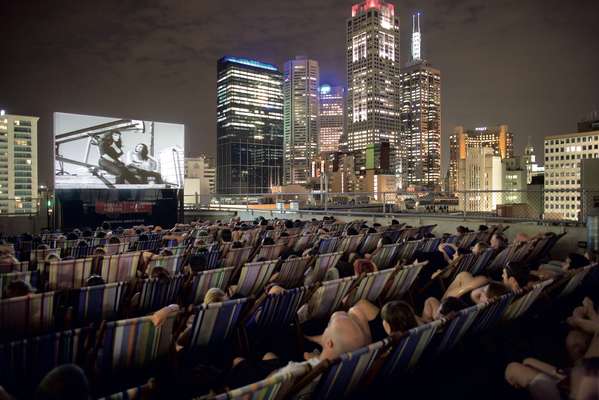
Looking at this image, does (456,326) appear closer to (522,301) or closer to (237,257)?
(522,301)

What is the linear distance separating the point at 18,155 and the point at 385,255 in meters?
160

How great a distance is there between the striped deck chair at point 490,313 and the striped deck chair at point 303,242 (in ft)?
11.6

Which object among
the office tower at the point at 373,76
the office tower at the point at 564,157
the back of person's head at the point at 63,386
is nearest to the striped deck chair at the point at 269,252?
the back of person's head at the point at 63,386

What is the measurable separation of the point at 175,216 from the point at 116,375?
45.5ft

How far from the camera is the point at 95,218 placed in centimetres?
1361

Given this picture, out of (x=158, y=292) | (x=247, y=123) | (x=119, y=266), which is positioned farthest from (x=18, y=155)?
(x=158, y=292)


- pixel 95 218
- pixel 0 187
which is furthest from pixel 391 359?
pixel 0 187

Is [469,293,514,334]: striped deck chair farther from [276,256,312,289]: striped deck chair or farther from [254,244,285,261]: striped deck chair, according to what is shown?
[254,244,285,261]: striped deck chair

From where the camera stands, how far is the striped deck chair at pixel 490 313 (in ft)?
6.94

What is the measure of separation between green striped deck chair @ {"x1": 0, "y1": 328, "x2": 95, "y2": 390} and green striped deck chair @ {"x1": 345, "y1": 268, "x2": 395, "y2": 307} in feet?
5.84

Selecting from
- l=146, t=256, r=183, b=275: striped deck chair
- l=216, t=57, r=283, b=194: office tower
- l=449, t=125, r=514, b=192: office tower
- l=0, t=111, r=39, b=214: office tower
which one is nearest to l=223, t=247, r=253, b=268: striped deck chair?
l=146, t=256, r=183, b=275: striped deck chair

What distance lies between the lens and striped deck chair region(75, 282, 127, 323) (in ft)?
8.72

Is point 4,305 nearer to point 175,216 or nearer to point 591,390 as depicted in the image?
point 591,390

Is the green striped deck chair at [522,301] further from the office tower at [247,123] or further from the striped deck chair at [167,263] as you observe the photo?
the office tower at [247,123]
